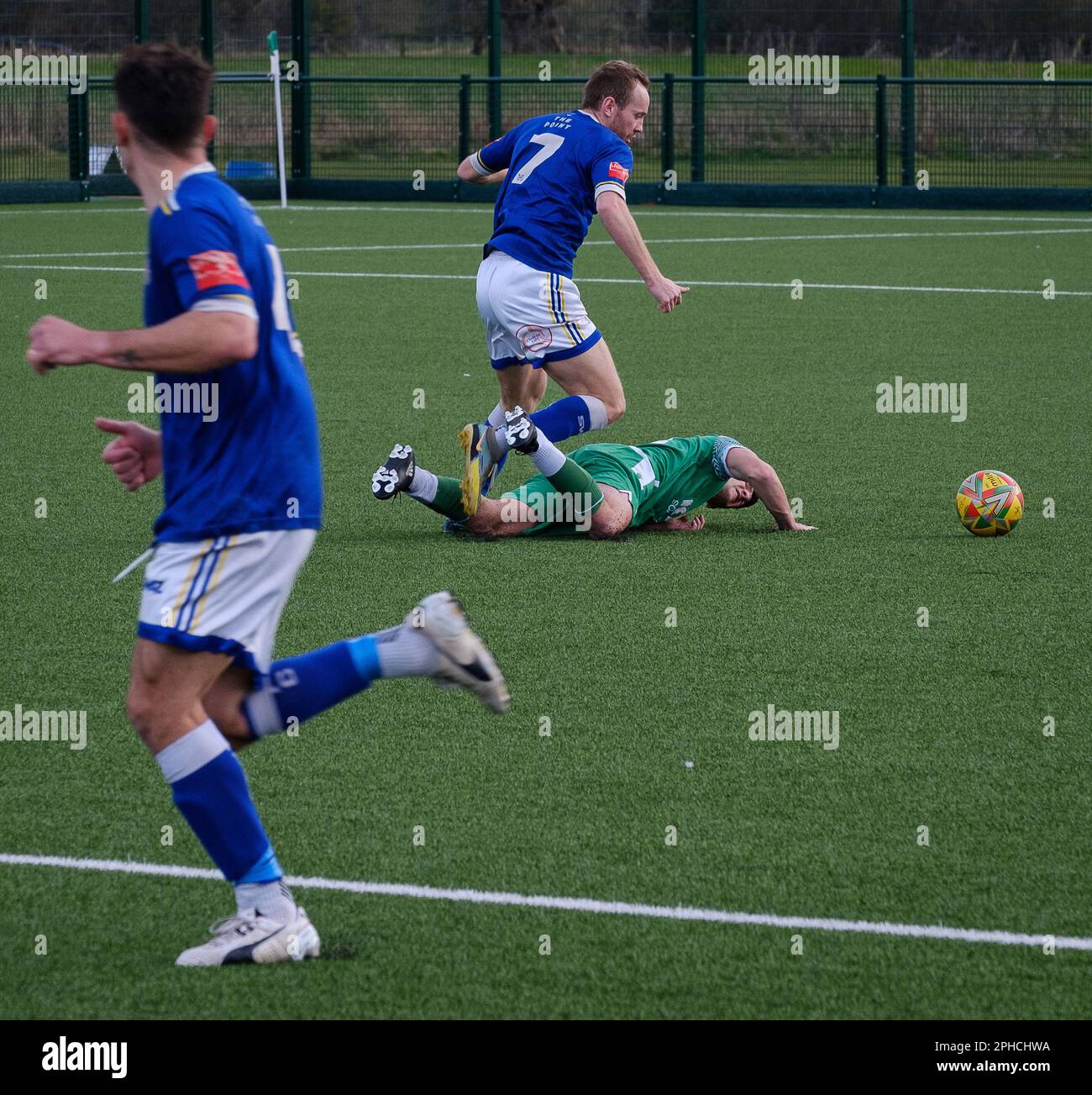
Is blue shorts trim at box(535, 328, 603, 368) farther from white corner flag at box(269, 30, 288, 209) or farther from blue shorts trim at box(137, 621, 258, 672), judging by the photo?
white corner flag at box(269, 30, 288, 209)

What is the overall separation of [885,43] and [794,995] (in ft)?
96.8

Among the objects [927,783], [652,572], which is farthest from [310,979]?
[652,572]

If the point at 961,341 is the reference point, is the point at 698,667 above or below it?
below

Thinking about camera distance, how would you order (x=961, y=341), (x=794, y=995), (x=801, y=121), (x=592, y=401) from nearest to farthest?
(x=794, y=995) < (x=592, y=401) < (x=961, y=341) < (x=801, y=121)

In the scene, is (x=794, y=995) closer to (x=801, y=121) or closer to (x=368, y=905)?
(x=368, y=905)

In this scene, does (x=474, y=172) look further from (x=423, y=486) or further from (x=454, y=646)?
(x=454, y=646)

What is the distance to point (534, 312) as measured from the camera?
28.3 feet

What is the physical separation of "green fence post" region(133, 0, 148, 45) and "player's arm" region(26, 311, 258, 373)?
1083 inches

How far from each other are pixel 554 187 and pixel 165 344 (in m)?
5.37

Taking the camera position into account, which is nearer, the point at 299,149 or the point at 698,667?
the point at 698,667

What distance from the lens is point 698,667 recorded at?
20.2 feet

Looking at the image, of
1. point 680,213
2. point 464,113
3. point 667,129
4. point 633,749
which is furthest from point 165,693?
point 464,113

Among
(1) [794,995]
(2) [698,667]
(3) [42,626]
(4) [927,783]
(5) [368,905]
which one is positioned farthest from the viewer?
(3) [42,626]

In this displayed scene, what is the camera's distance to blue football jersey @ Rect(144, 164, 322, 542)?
374 centimetres
